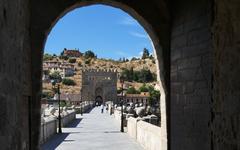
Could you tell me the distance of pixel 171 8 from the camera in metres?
8.18

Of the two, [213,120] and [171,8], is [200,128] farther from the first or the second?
[171,8]

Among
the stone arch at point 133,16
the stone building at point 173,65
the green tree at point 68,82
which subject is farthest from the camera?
Answer: the green tree at point 68,82

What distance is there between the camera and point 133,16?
8578 mm

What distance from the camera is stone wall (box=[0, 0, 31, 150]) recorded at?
15.2 feet

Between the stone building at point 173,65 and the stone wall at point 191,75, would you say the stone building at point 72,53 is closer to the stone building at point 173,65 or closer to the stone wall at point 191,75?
the stone building at point 173,65

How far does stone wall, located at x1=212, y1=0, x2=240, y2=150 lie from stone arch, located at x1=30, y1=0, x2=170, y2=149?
82.5 inches

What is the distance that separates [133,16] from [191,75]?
192 centimetres

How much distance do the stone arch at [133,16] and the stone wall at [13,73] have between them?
411mm

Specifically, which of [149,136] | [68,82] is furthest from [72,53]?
[149,136]

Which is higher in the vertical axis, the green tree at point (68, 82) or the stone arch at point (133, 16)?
the green tree at point (68, 82)

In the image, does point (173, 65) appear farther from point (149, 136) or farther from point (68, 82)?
point (68, 82)

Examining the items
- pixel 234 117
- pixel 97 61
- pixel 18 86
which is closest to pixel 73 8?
pixel 18 86

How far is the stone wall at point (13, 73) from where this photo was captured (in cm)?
462

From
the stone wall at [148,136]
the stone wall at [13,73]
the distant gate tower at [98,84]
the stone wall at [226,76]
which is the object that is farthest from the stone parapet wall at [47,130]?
the distant gate tower at [98,84]
